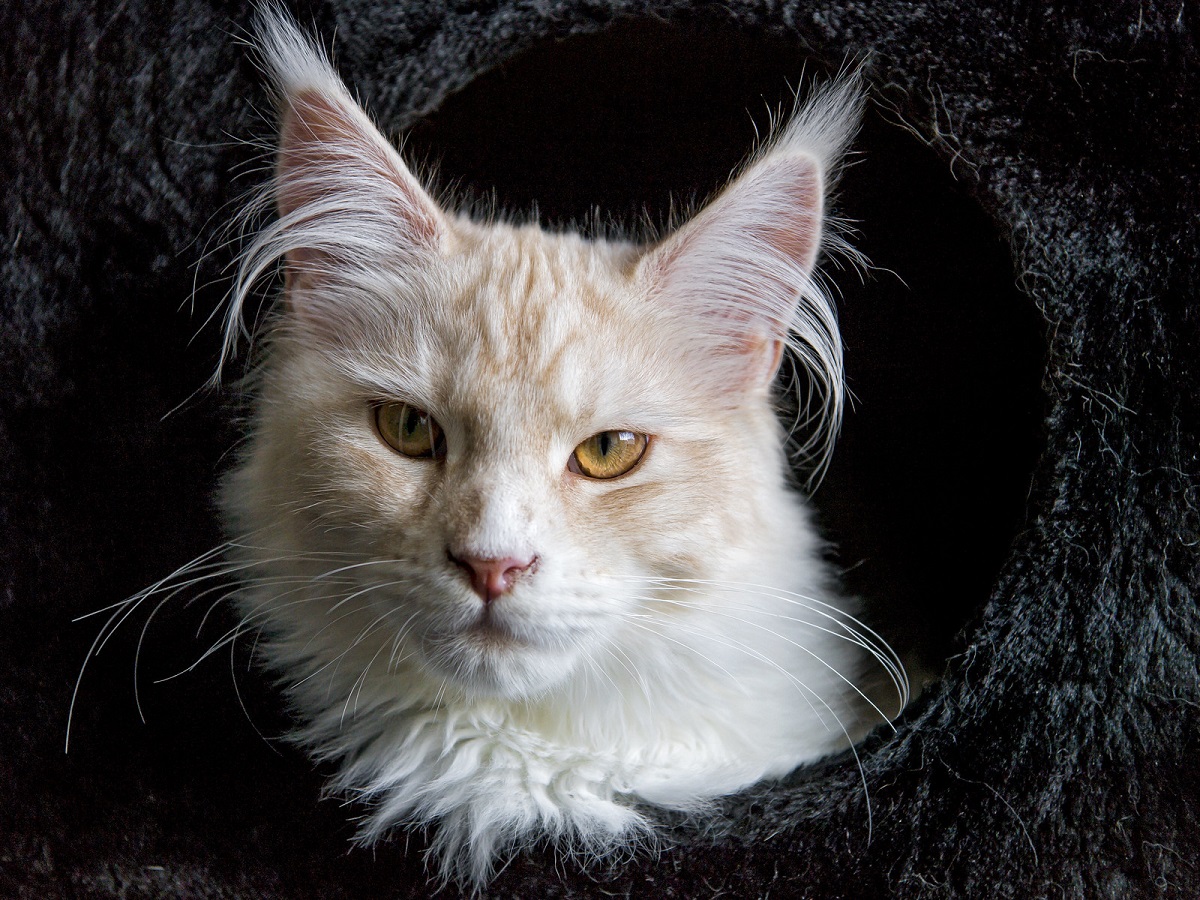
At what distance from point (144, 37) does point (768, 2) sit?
2.90 ft

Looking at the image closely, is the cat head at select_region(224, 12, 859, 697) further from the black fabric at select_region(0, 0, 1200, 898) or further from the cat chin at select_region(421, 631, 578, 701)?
the black fabric at select_region(0, 0, 1200, 898)

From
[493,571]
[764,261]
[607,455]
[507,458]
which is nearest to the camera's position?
[493,571]

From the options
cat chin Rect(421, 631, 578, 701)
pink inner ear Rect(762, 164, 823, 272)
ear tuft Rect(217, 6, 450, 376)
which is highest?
pink inner ear Rect(762, 164, 823, 272)

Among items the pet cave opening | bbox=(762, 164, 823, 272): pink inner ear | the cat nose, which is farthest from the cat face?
the pet cave opening

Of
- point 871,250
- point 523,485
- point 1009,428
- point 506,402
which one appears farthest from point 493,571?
point 871,250

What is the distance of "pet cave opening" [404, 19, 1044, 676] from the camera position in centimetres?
152

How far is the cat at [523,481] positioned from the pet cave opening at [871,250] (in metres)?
0.22

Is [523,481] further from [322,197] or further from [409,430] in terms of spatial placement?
[322,197]

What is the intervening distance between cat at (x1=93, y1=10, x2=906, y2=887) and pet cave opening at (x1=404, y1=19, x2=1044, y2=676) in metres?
0.22

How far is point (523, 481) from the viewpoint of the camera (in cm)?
106

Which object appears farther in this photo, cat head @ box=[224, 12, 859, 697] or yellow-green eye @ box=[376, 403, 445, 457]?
yellow-green eye @ box=[376, 403, 445, 457]

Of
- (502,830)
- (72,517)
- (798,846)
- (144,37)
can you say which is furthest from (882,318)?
(72,517)

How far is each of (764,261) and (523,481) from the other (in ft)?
1.63

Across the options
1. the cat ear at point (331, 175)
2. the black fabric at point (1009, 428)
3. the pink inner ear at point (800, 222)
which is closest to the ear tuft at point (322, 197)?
the cat ear at point (331, 175)
